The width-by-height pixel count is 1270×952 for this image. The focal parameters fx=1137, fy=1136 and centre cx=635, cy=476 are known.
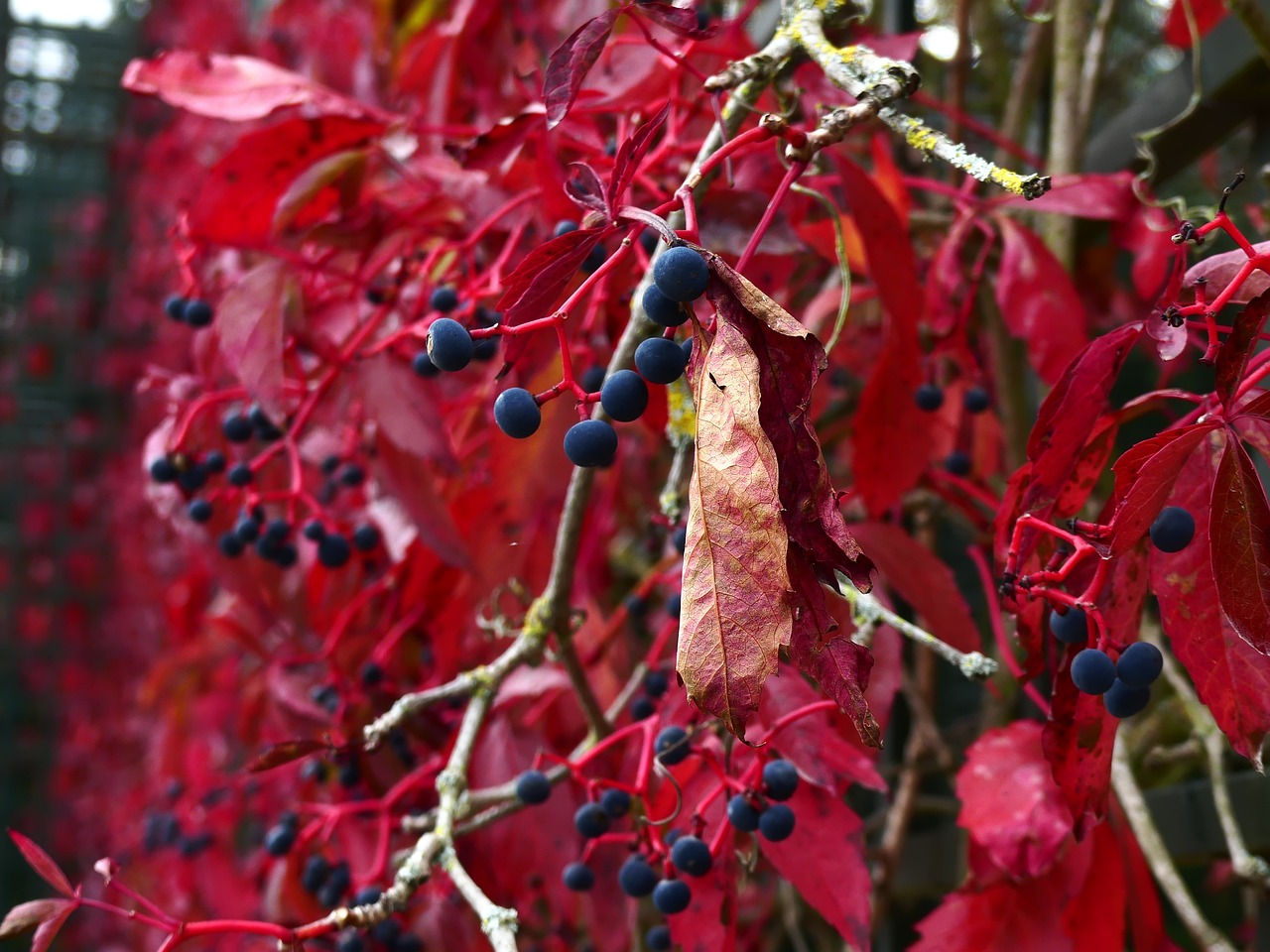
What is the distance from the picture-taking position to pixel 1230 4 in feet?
3.01

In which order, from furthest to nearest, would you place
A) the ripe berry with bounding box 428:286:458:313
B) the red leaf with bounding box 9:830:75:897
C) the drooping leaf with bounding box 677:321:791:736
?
the ripe berry with bounding box 428:286:458:313 → the red leaf with bounding box 9:830:75:897 → the drooping leaf with bounding box 677:321:791:736

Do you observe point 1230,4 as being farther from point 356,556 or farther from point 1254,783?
point 356,556

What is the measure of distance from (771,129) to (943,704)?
1.30 m

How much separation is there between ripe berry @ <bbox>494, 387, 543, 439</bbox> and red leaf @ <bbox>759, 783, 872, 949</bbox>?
Result: 354 millimetres

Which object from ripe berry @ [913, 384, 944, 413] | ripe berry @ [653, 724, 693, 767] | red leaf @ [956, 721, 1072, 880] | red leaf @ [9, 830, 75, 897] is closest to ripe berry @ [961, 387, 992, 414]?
ripe berry @ [913, 384, 944, 413]

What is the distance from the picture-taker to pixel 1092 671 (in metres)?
0.54

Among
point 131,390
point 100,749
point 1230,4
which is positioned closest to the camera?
point 1230,4

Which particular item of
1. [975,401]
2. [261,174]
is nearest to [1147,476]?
[975,401]

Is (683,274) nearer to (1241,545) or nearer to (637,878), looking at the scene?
(1241,545)

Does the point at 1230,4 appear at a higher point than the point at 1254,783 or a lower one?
higher

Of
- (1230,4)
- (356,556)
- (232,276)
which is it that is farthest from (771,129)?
(232,276)

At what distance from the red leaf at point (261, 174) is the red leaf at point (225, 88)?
0.02m

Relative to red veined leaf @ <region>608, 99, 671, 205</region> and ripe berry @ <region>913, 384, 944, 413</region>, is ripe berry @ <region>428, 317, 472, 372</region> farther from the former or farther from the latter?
ripe berry @ <region>913, 384, 944, 413</region>

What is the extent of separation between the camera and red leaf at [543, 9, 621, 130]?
61cm
